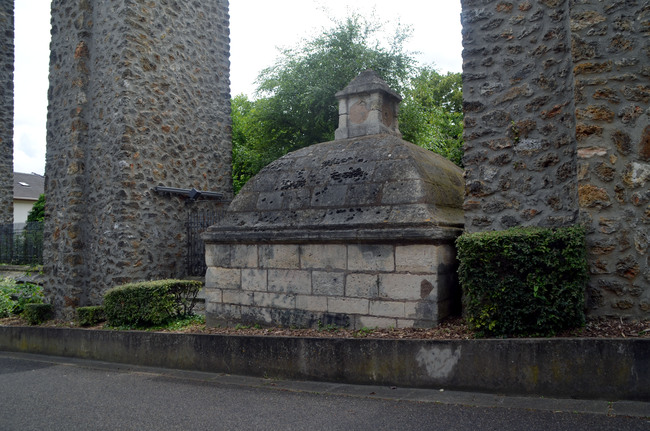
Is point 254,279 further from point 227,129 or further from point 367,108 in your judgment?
point 227,129

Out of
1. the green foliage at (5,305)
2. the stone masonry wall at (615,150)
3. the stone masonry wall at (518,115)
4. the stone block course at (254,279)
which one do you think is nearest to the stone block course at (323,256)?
the stone block course at (254,279)

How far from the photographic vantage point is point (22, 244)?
14.1 meters

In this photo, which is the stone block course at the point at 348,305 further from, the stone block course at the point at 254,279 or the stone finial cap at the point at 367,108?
the stone finial cap at the point at 367,108

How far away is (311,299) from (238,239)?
129 centimetres

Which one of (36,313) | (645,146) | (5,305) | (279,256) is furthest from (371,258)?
(5,305)

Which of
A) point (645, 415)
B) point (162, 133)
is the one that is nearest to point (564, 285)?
point (645, 415)

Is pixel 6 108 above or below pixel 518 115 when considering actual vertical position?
above

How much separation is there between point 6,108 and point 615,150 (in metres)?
17.3

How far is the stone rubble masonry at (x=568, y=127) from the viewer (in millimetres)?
4293

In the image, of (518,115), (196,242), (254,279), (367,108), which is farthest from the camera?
(196,242)

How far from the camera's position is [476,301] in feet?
14.8

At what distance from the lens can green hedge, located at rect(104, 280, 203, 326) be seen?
7051mm

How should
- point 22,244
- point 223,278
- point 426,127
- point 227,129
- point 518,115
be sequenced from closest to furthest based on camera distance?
1. point 518,115
2. point 223,278
3. point 227,129
4. point 22,244
5. point 426,127

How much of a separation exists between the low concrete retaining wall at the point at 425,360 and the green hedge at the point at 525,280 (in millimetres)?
412
